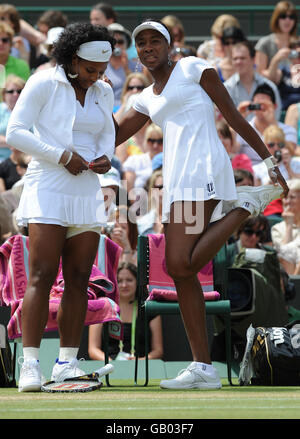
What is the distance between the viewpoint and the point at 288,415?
4129 mm

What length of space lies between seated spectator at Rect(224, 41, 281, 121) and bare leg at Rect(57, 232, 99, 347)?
601 centimetres

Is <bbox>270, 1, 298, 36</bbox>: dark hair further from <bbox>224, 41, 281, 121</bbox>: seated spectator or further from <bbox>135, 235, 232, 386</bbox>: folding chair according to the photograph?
<bbox>135, 235, 232, 386</bbox>: folding chair

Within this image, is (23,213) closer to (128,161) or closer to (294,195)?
(294,195)

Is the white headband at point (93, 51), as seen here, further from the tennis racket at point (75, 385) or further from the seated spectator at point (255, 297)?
the seated spectator at point (255, 297)

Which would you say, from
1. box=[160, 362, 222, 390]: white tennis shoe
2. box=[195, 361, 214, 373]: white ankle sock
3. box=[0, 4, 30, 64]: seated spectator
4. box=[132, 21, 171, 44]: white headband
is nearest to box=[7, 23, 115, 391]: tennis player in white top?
box=[132, 21, 171, 44]: white headband

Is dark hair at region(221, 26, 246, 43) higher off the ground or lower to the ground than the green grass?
higher

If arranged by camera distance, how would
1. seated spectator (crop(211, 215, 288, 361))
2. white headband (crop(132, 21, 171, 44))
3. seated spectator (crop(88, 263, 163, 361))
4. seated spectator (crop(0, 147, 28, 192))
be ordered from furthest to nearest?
seated spectator (crop(0, 147, 28, 192)) < seated spectator (crop(88, 263, 163, 361)) < seated spectator (crop(211, 215, 288, 361)) < white headband (crop(132, 21, 171, 44))

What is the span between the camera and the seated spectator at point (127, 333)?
759 centimetres

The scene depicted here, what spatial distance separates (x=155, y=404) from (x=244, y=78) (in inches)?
286

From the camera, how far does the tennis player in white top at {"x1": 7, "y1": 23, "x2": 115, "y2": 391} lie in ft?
17.6

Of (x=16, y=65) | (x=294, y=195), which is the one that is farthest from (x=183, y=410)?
(x=16, y=65)

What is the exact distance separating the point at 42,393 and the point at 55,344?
229cm

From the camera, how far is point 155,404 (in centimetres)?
461

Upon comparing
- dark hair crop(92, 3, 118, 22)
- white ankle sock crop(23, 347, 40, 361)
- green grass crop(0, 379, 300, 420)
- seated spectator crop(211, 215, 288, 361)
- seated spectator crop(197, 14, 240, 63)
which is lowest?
green grass crop(0, 379, 300, 420)
